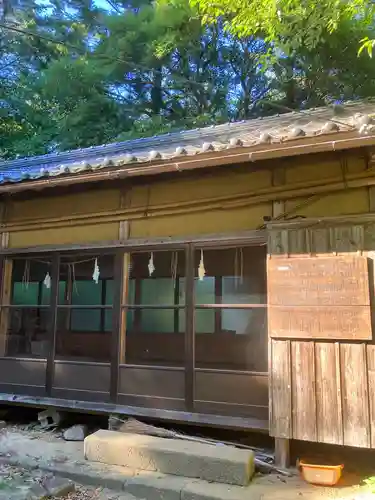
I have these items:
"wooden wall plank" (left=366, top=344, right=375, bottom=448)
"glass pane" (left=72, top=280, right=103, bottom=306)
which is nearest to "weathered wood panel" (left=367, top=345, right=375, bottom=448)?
"wooden wall plank" (left=366, top=344, right=375, bottom=448)

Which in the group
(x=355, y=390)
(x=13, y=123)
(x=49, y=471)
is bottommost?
(x=49, y=471)

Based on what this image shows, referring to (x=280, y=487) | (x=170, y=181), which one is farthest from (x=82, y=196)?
(x=280, y=487)

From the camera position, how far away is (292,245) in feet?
15.2

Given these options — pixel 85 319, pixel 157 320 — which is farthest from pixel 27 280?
pixel 157 320

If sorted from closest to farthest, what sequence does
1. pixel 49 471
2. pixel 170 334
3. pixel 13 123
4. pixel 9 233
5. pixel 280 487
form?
1. pixel 280 487
2. pixel 49 471
3. pixel 9 233
4. pixel 170 334
5. pixel 13 123

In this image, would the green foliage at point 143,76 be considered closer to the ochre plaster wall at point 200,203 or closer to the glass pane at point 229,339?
the glass pane at point 229,339

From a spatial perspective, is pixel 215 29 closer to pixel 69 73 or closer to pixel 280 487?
pixel 69 73

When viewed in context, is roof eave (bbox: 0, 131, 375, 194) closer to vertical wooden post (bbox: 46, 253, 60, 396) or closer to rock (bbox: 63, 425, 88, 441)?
vertical wooden post (bbox: 46, 253, 60, 396)

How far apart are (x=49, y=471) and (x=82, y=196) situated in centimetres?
358

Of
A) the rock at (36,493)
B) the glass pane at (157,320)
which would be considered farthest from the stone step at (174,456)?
the glass pane at (157,320)

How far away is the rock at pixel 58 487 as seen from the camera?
13.0ft

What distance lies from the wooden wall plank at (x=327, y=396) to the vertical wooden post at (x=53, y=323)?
3721 millimetres

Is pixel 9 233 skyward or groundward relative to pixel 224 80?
groundward

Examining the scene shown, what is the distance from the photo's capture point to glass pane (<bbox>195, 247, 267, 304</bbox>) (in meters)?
7.60
